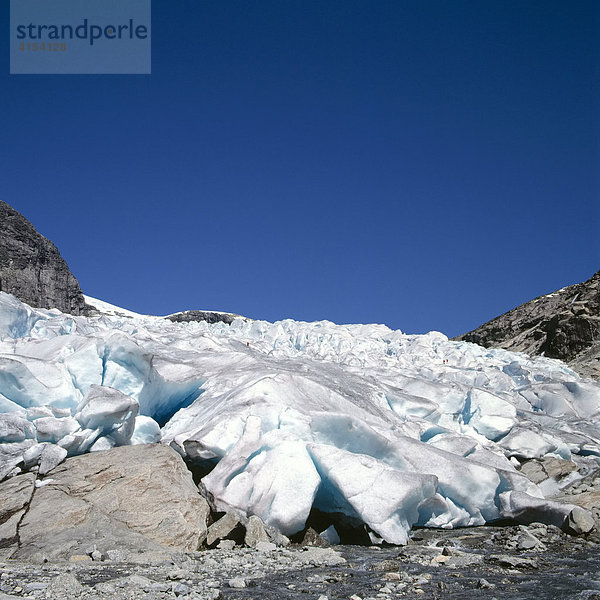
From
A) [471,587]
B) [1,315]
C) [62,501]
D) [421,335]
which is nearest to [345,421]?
[471,587]

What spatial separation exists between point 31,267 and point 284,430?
4093cm

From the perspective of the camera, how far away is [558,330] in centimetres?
3403

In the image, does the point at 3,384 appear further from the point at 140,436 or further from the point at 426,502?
the point at 426,502

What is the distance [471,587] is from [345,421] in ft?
9.69

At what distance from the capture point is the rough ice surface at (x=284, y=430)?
21.4 feet

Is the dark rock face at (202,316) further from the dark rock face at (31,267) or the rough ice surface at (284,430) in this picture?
the rough ice surface at (284,430)

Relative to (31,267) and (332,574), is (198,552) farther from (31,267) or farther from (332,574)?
(31,267)

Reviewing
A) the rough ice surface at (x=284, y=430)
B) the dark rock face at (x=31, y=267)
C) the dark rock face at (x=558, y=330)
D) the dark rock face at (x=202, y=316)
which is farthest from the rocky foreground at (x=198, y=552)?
the dark rock face at (x=202, y=316)

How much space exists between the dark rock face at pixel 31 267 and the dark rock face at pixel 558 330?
34337 millimetres

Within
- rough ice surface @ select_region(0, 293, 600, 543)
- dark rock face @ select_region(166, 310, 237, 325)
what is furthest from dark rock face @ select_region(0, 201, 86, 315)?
rough ice surface @ select_region(0, 293, 600, 543)

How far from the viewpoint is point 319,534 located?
6617 millimetres

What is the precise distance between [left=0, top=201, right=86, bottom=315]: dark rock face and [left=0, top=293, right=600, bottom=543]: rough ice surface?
3219 cm

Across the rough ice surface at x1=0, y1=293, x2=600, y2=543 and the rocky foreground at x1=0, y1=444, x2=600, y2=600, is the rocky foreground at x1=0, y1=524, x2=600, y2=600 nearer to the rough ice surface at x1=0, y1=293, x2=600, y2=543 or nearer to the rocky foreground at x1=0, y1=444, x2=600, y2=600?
the rocky foreground at x1=0, y1=444, x2=600, y2=600

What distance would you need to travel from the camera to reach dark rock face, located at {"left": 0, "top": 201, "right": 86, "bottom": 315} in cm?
4075
